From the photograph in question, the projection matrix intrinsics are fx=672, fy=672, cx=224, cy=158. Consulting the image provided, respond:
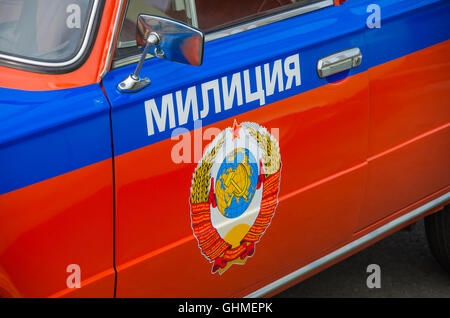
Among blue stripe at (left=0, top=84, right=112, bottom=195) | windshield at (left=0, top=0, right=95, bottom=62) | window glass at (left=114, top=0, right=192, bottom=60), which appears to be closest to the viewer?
blue stripe at (left=0, top=84, right=112, bottom=195)

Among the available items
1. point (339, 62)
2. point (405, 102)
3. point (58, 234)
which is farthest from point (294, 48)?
point (58, 234)

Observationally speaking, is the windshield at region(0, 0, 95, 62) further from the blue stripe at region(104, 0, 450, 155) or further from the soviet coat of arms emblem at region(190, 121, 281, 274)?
the soviet coat of arms emblem at region(190, 121, 281, 274)

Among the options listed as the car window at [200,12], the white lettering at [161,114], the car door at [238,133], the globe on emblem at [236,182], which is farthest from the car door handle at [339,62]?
the white lettering at [161,114]

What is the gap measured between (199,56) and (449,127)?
4.54 feet

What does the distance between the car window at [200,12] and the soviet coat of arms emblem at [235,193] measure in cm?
36

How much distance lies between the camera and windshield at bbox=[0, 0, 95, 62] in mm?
1829

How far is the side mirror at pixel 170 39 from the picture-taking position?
1724mm

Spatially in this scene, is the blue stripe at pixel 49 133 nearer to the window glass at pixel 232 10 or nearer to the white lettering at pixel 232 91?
the white lettering at pixel 232 91

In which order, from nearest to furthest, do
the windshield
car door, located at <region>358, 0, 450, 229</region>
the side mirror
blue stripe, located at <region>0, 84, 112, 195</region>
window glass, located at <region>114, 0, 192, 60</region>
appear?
blue stripe, located at <region>0, 84, 112, 195</region>, the side mirror, the windshield, window glass, located at <region>114, 0, 192, 60</region>, car door, located at <region>358, 0, 450, 229</region>

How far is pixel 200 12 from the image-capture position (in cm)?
212

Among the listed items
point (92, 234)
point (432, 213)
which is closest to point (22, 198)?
Result: point (92, 234)

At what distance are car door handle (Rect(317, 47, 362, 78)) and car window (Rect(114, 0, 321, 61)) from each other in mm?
232

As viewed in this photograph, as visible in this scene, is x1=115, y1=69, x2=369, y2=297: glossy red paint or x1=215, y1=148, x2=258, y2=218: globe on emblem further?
x1=215, y1=148, x2=258, y2=218: globe on emblem

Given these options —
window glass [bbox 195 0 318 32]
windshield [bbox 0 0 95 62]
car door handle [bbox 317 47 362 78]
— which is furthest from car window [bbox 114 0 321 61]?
car door handle [bbox 317 47 362 78]
